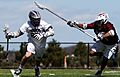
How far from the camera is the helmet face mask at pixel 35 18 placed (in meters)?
13.2

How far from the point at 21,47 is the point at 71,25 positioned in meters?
13.7

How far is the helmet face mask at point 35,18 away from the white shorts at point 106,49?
91.2 inches

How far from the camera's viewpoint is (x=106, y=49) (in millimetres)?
14633

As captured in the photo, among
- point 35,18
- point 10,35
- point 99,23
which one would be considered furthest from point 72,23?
point 10,35

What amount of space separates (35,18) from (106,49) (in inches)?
103

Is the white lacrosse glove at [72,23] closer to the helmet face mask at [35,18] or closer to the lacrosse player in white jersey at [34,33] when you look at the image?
the lacrosse player in white jersey at [34,33]

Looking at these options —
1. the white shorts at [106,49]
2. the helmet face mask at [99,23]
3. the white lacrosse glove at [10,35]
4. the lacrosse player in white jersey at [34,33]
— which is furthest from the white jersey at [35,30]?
the white shorts at [106,49]

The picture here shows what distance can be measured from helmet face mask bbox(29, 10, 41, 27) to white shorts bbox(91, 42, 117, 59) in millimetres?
2316

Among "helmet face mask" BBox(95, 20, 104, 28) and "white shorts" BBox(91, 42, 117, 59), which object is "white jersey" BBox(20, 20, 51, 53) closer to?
"helmet face mask" BBox(95, 20, 104, 28)

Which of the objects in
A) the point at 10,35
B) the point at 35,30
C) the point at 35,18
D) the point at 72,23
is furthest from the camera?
the point at 72,23

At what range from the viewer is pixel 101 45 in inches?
578

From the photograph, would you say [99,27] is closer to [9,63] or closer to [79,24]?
[79,24]

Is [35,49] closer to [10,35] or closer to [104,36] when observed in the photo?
[10,35]

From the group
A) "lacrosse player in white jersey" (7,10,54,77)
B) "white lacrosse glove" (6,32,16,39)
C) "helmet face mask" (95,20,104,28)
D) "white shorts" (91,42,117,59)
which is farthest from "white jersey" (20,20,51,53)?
"white shorts" (91,42,117,59)
